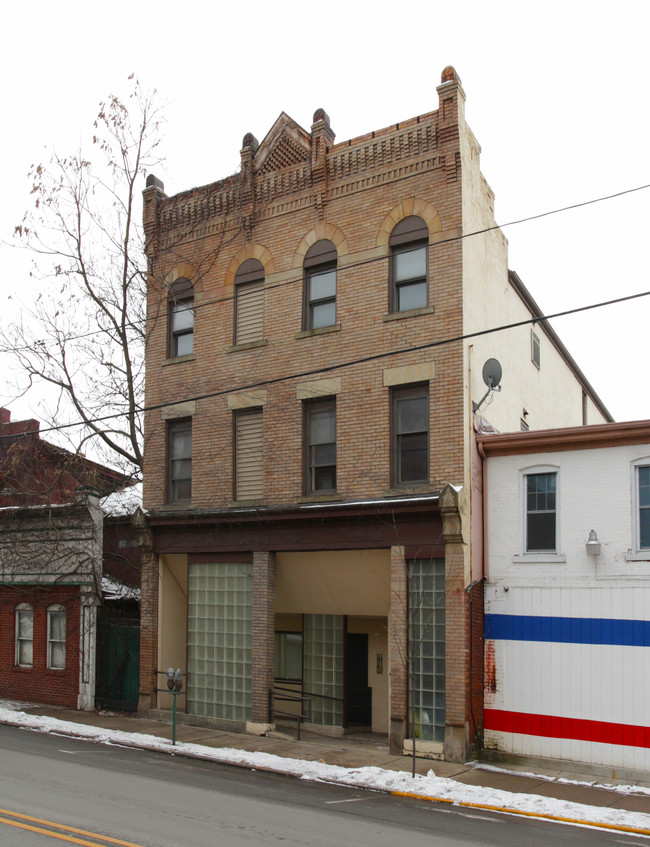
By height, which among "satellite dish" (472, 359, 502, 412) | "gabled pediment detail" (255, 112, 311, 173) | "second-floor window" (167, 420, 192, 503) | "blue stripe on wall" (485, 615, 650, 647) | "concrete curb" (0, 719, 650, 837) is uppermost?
"gabled pediment detail" (255, 112, 311, 173)

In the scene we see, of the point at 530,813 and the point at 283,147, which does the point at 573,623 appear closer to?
the point at 530,813

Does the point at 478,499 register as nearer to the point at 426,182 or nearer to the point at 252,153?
the point at 426,182

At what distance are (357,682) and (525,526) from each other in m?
5.92

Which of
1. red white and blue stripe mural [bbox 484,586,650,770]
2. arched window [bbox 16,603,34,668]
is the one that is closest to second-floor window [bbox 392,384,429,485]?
red white and blue stripe mural [bbox 484,586,650,770]

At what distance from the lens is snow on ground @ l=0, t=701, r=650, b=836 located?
1203cm

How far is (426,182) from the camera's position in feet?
57.0

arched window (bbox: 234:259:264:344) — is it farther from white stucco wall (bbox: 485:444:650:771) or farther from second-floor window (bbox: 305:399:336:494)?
white stucco wall (bbox: 485:444:650:771)

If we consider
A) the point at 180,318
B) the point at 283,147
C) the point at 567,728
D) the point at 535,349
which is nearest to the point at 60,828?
the point at 567,728

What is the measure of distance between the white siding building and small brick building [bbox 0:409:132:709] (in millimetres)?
10360

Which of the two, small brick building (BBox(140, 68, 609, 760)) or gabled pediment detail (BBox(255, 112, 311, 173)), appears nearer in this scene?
small brick building (BBox(140, 68, 609, 760))

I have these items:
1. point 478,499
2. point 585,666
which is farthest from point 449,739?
point 478,499

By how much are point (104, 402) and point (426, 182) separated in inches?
433

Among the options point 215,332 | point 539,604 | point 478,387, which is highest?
point 215,332

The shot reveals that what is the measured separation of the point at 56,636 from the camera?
2219cm
